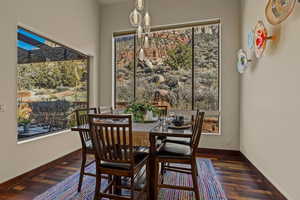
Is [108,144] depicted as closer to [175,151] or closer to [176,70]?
[175,151]

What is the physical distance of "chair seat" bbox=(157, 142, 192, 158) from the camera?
1.93 m

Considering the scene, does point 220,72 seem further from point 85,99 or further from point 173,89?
point 85,99

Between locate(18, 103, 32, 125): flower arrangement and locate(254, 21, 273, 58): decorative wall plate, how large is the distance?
3.55 meters

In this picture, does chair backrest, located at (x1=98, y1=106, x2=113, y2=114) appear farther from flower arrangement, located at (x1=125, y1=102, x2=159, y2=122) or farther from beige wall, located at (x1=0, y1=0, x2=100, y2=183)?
beige wall, located at (x1=0, y1=0, x2=100, y2=183)

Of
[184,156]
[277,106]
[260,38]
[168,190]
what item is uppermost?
[260,38]

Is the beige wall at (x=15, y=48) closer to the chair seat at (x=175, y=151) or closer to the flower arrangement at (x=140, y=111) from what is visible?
the flower arrangement at (x=140, y=111)

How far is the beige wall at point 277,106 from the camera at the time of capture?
1.73m

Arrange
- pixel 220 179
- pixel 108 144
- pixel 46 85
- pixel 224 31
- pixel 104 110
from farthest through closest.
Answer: pixel 224 31 → pixel 46 85 → pixel 104 110 → pixel 220 179 → pixel 108 144

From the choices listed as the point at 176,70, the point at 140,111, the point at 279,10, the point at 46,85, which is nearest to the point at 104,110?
the point at 140,111

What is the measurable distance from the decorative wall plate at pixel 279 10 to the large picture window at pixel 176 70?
1736mm

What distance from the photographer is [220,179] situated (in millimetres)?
2543

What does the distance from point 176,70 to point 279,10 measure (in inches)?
90.8

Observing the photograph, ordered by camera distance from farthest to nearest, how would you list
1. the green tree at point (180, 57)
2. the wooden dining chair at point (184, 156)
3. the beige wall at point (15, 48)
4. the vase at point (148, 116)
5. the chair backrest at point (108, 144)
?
1. the green tree at point (180, 57)
2. the vase at point (148, 116)
3. the beige wall at point (15, 48)
4. the wooden dining chair at point (184, 156)
5. the chair backrest at point (108, 144)

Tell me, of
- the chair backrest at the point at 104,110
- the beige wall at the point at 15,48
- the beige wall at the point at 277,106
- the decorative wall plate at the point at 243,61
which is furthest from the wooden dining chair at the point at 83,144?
the decorative wall plate at the point at 243,61
